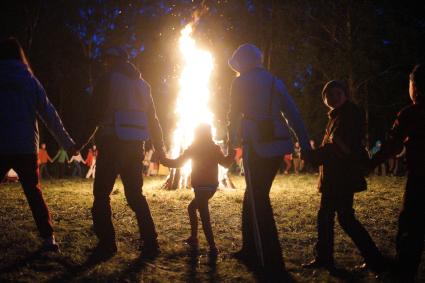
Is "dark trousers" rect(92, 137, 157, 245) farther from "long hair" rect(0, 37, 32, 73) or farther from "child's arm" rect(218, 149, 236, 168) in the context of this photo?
"long hair" rect(0, 37, 32, 73)

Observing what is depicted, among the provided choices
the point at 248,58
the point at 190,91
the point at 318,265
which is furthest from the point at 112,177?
the point at 190,91

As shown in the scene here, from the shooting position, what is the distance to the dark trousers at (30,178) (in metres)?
4.47

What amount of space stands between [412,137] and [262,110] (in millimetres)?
1438

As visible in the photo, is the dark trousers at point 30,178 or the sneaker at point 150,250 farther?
the sneaker at point 150,250

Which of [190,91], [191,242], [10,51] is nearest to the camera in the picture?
[10,51]

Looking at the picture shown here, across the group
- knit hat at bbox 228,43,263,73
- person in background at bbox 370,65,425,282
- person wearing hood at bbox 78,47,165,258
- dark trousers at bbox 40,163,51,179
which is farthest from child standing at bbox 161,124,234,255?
dark trousers at bbox 40,163,51,179

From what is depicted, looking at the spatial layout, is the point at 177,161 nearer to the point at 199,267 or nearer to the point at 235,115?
the point at 235,115

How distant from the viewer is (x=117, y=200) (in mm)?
9859

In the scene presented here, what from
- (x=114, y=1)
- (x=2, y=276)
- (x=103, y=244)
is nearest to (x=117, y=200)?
A: (x=103, y=244)

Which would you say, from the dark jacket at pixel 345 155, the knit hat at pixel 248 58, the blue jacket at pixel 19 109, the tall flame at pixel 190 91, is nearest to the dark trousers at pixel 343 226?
the dark jacket at pixel 345 155

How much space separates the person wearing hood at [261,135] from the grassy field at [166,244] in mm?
444

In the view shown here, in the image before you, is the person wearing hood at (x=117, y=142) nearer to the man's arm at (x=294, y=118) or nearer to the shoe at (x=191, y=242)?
the shoe at (x=191, y=242)

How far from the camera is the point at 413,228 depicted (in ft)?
12.6

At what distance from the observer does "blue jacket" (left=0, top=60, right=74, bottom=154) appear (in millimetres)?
4434
